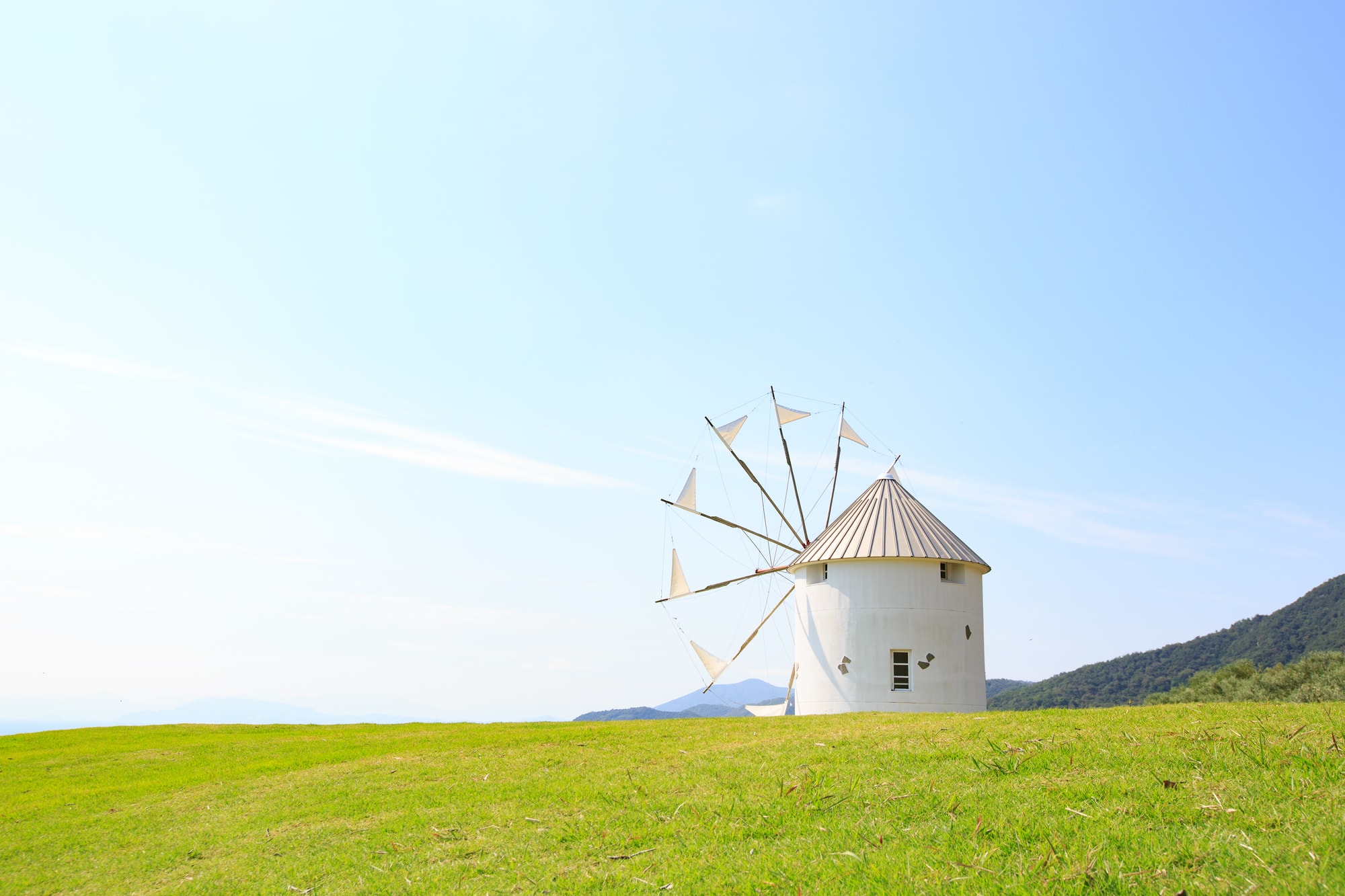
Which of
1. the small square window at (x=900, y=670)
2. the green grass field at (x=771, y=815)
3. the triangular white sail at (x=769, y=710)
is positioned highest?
the small square window at (x=900, y=670)

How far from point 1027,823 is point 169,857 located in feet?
38.1

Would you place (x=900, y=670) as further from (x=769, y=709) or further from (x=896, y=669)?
(x=769, y=709)

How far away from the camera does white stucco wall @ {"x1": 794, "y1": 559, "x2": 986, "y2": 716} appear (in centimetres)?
2742

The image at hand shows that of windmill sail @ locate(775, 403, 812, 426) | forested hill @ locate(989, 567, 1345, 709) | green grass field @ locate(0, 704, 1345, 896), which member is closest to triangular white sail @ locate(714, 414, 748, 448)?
windmill sail @ locate(775, 403, 812, 426)

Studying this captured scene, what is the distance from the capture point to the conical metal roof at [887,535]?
92.0 ft

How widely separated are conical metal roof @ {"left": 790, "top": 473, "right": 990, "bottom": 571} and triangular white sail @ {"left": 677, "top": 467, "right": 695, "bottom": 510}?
5.54 m

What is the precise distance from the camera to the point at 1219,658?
73562 millimetres

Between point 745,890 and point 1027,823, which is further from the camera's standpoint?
point 1027,823

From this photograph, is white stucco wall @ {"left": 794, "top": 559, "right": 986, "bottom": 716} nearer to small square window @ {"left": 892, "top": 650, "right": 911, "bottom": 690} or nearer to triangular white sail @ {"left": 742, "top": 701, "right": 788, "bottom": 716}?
small square window @ {"left": 892, "top": 650, "right": 911, "bottom": 690}

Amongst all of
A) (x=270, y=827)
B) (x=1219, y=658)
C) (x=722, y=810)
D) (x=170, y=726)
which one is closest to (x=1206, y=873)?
(x=722, y=810)

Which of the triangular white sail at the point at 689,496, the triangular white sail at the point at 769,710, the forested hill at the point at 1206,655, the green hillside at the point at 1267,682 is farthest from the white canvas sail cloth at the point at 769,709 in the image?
the forested hill at the point at 1206,655

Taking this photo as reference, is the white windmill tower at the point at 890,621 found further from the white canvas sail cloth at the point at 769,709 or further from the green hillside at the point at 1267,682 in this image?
the green hillside at the point at 1267,682

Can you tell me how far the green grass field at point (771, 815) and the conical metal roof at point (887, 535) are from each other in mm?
9194

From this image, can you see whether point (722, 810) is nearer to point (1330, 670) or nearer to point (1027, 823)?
point (1027, 823)
